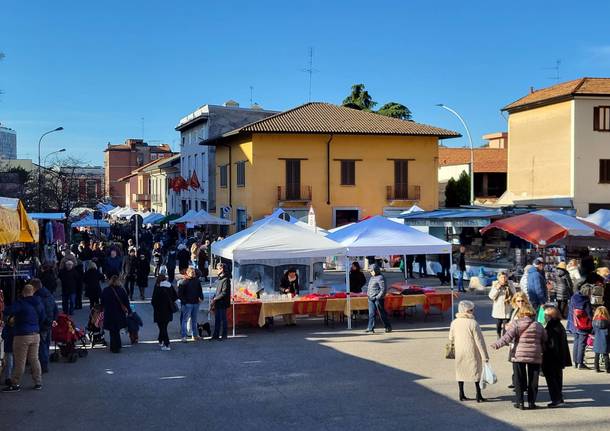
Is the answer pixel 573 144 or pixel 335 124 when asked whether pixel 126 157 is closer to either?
pixel 335 124

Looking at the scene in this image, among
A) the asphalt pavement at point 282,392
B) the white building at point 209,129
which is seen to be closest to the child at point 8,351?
the asphalt pavement at point 282,392

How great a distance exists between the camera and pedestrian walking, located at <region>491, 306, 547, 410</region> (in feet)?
29.6

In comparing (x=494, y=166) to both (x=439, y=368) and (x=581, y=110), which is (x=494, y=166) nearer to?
(x=581, y=110)

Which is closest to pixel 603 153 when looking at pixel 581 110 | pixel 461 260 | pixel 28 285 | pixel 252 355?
pixel 581 110

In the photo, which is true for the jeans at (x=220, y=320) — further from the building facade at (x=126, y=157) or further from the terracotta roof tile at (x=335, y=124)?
the building facade at (x=126, y=157)

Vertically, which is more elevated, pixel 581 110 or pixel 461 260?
pixel 581 110

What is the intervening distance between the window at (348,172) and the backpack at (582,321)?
29480 millimetres

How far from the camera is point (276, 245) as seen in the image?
15688 mm

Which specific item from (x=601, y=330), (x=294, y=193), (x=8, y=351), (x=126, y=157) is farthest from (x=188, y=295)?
(x=126, y=157)

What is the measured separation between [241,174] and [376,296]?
27.9m

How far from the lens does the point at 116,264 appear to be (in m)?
21.5

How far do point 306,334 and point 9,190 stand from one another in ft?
41.3

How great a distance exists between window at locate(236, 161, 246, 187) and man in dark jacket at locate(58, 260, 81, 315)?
77.7 feet

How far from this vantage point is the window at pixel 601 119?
138ft
